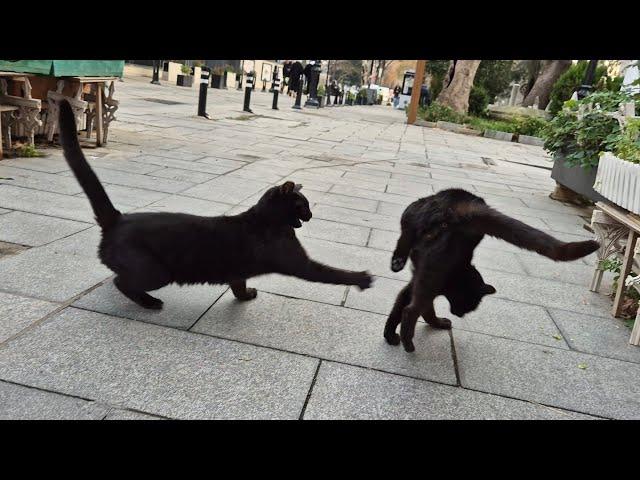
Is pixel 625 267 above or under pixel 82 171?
under

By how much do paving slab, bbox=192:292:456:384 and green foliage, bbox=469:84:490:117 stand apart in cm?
2876

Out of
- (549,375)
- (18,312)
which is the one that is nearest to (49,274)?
(18,312)

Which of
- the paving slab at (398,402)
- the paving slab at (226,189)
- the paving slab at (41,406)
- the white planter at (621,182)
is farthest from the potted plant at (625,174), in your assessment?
the paving slab at (41,406)

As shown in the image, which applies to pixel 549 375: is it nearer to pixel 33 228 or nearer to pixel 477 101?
pixel 33 228

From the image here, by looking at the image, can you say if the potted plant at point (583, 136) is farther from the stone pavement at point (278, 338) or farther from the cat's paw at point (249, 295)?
the cat's paw at point (249, 295)

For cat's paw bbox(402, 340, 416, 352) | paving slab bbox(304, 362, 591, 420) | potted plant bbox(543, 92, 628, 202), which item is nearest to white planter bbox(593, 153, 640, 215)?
potted plant bbox(543, 92, 628, 202)

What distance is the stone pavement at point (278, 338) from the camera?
2.42 metres

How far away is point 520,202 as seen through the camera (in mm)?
→ 8242

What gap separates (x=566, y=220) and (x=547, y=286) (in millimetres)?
3252

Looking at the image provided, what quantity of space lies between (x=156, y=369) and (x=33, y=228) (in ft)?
7.40

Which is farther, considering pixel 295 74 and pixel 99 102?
pixel 295 74

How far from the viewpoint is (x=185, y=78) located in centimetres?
2998
